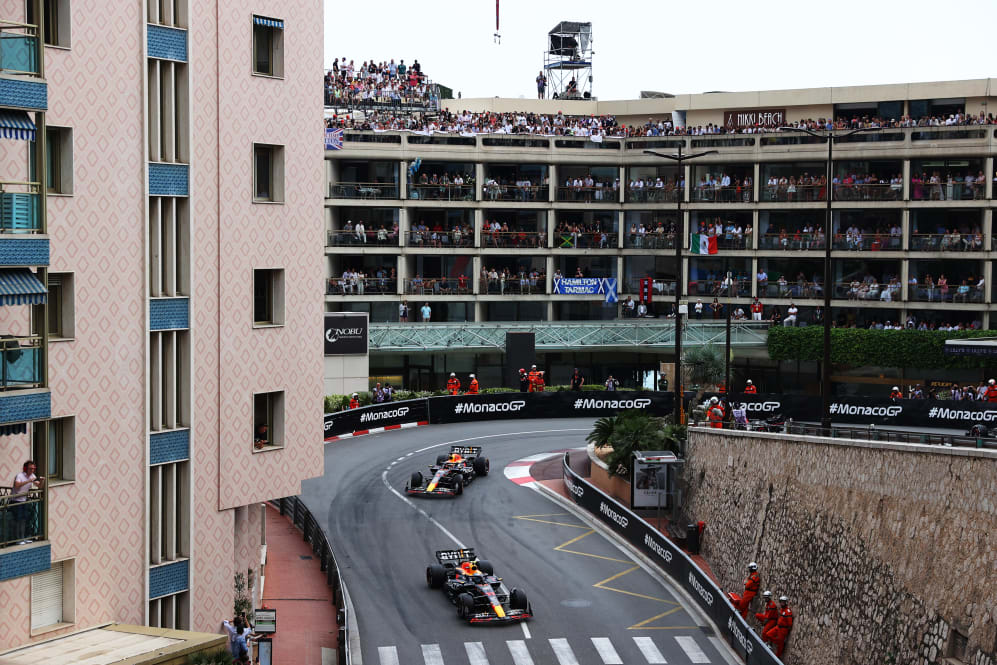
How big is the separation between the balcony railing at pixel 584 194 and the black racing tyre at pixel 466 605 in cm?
4417

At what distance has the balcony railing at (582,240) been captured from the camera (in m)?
73.9

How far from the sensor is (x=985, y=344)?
51.9 m

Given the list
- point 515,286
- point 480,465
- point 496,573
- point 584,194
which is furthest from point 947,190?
point 496,573

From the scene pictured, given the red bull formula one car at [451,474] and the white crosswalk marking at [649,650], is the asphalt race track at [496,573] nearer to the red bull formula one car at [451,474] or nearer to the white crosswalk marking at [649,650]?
the white crosswalk marking at [649,650]

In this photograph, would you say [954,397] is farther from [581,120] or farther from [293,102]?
[293,102]

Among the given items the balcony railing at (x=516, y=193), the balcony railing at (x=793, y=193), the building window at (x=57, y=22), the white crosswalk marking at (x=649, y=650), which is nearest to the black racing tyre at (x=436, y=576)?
the white crosswalk marking at (x=649, y=650)

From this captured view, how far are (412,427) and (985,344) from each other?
26071 mm

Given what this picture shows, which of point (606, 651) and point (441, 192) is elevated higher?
point (441, 192)

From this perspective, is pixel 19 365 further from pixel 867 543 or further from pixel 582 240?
pixel 582 240

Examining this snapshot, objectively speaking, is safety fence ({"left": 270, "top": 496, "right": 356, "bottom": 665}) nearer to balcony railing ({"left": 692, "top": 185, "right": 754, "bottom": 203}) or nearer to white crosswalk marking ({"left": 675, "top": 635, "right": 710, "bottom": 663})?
white crosswalk marking ({"left": 675, "top": 635, "right": 710, "bottom": 663})

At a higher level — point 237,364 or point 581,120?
point 581,120

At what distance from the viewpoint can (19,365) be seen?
21078 mm

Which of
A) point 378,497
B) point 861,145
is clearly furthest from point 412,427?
point 861,145

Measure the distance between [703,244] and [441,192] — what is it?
15.9 meters
